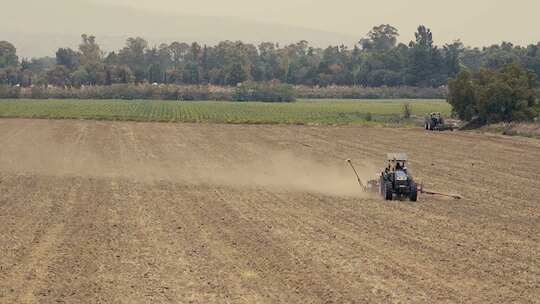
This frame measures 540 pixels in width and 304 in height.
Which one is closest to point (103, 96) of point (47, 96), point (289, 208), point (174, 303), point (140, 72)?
point (47, 96)

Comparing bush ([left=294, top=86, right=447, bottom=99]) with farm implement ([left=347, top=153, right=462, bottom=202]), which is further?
bush ([left=294, top=86, right=447, bottom=99])

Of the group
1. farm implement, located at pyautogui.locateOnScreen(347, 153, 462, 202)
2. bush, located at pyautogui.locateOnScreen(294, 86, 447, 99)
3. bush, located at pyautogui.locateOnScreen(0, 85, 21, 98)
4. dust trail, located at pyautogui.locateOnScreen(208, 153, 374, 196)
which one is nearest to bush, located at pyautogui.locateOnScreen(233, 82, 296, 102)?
bush, located at pyautogui.locateOnScreen(294, 86, 447, 99)

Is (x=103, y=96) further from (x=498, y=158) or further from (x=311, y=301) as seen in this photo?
(x=311, y=301)

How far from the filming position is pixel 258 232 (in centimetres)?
1953

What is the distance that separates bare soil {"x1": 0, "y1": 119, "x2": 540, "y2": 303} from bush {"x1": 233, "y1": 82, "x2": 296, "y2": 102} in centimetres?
10780

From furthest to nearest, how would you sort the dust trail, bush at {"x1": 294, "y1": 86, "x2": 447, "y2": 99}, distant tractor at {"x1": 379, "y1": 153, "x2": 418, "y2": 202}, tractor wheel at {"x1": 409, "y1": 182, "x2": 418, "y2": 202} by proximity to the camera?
bush at {"x1": 294, "y1": 86, "x2": 447, "y2": 99}
the dust trail
distant tractor at {"x1": 379, "y1": 153, "x2": 418, "y2": 202}
tractor wheel at {"x1": 409, "y1": 182, "x2": 418, "y2": 202}

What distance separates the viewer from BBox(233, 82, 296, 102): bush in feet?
490

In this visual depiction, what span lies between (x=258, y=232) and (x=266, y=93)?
434ft

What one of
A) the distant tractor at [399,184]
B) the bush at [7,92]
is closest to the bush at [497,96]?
the distant tractor at [399,184]

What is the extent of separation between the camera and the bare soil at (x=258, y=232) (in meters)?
14.1

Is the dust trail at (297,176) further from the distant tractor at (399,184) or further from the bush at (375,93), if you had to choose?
the bush at (375,93)

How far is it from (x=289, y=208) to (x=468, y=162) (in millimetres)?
18691

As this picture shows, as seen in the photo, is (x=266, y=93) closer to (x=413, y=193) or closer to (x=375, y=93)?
(x=375, y=93)

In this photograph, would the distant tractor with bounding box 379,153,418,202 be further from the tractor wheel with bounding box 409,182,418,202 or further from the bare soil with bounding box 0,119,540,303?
the bare soil with bounding box 0,119,540,303
